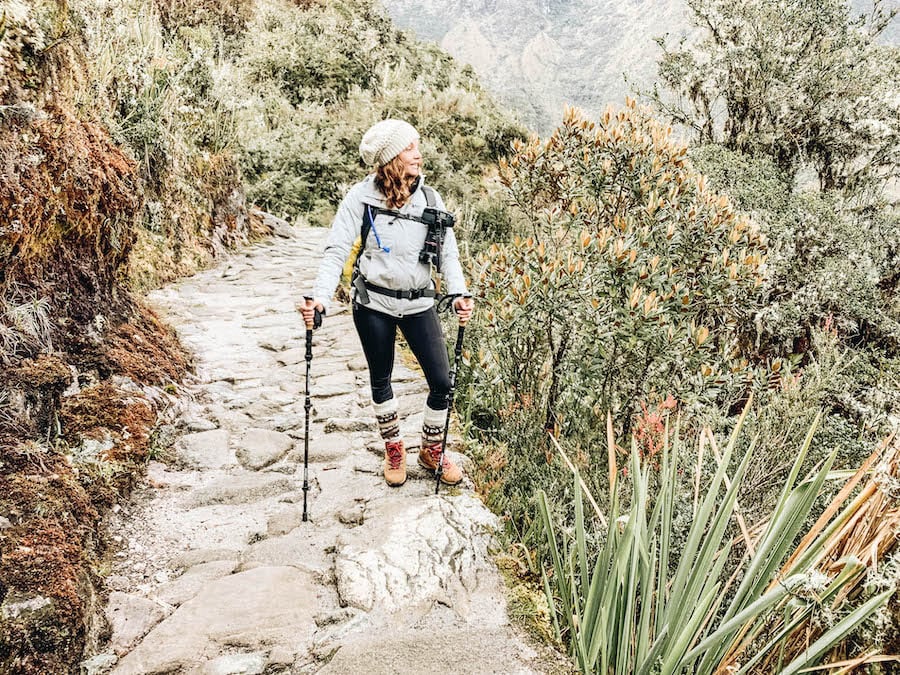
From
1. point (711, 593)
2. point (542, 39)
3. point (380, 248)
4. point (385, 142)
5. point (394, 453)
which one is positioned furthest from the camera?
point (542, 39)

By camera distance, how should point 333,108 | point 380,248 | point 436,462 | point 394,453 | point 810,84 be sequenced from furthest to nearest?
1. point 333,108
2. point 810,84
3. point 436,462
4. point 394,453
5. point 380,248

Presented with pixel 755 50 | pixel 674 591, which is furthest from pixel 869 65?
pixel 674 591

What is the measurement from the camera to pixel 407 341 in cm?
330

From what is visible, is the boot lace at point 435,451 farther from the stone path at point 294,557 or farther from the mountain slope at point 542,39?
the mountain slope at point 542,39

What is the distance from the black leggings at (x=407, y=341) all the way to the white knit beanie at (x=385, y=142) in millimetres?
805

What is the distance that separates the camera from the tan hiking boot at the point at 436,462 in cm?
A: 339

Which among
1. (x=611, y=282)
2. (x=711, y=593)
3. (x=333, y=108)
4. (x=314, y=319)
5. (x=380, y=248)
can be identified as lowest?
(x=711, y=593)

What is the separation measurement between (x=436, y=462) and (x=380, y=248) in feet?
4.44

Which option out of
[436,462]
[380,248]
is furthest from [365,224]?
[436,462]

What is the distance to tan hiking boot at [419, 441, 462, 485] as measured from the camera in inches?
134

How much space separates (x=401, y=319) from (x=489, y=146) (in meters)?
11.8

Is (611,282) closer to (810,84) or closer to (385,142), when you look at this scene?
(385,142)

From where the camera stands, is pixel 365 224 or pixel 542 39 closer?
pixel 365 224

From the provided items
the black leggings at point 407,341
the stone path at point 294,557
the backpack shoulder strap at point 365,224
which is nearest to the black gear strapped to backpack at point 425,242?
the backpack shoulder strap at point 365,224
